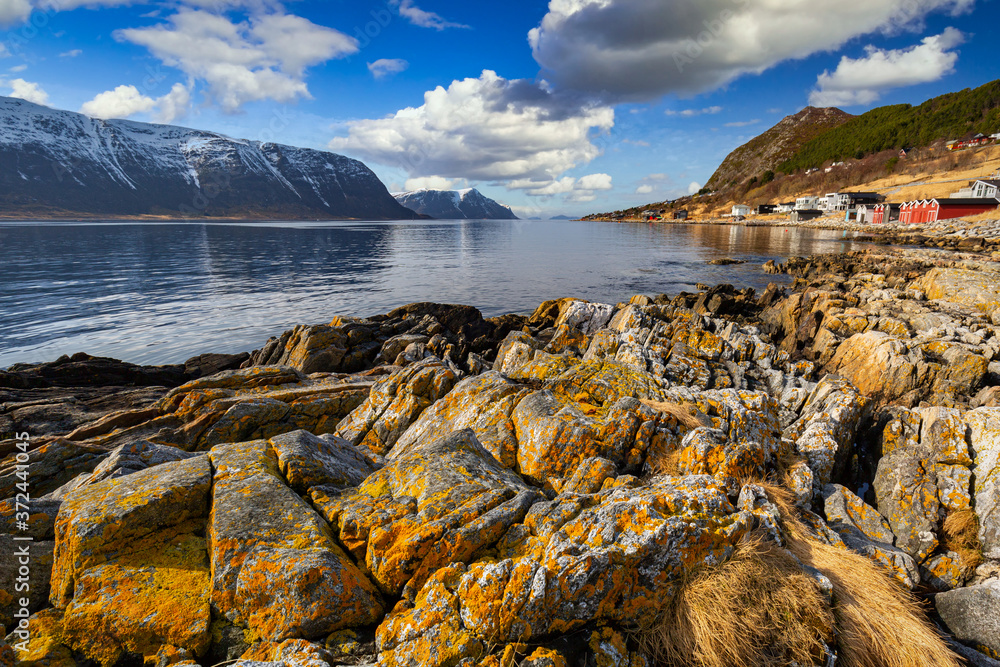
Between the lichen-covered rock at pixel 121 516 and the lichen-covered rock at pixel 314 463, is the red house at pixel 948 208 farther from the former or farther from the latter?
the lichen-covered rock at pixel 121 516

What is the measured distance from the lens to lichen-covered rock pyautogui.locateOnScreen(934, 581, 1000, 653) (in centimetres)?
589

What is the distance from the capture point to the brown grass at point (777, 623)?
4777 mm

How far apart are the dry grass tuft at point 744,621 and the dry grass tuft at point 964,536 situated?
17.4 ft

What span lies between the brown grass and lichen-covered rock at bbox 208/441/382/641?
3676 mm

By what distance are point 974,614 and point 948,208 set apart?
156943mm

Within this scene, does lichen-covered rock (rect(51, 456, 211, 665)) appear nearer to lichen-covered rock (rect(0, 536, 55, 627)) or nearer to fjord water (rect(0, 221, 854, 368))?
lichen-covered rock (rect(0, 536, 55, 627))

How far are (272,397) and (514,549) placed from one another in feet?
36.7

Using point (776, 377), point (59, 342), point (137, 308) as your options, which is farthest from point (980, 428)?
point (137, 308)

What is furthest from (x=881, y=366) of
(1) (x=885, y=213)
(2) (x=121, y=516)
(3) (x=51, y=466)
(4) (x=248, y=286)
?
(1) (x=885, y=213)

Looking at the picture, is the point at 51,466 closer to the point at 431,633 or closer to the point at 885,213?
the point at 431,633


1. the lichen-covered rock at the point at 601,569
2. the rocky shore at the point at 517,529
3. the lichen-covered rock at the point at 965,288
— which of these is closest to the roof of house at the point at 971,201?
the lichen-covered rock at the point at 965,288

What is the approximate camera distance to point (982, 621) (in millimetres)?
6016

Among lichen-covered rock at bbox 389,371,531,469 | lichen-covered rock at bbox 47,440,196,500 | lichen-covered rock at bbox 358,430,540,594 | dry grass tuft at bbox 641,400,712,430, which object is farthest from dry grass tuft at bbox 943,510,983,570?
lichen-covered rock at bbox 47,440,196,500

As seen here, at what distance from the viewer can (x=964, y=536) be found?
8.05 metres
